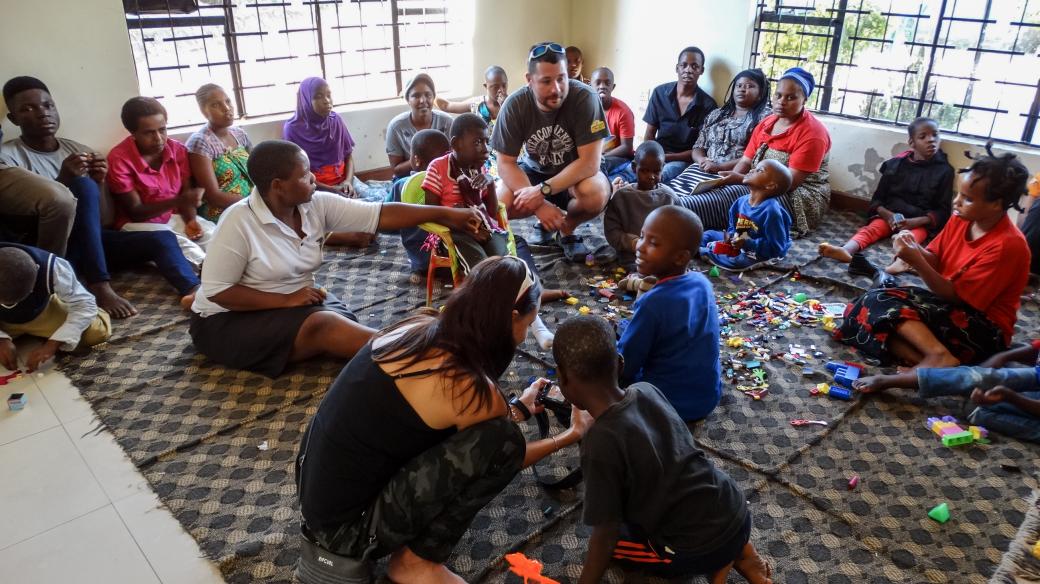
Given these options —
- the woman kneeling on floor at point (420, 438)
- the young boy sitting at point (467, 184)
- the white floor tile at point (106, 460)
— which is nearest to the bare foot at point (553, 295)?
the young boy sitting at point (467, 184)

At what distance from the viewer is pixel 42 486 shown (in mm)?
2447

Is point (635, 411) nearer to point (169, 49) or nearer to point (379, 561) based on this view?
point (379, 561)

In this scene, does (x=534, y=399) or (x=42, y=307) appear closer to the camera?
(x=534, y=399)

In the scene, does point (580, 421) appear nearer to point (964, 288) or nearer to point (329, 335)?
point (329, 335)

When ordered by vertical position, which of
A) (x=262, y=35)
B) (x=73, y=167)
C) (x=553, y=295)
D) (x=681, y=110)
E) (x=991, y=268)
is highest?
(x=262, y=35)

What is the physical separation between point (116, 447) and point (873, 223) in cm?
467

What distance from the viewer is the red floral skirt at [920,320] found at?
9.87ft

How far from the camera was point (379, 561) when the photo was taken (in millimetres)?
2115

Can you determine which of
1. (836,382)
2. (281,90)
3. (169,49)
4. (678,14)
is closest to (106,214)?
(169,49)

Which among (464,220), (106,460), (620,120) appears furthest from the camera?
(620,120)

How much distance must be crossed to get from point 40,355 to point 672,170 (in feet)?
14.6

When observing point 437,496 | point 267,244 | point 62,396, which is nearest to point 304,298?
point 267,244

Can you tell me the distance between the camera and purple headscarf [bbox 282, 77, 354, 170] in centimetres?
506

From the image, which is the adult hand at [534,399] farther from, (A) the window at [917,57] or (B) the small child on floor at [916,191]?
(A) the window at [917,57]
